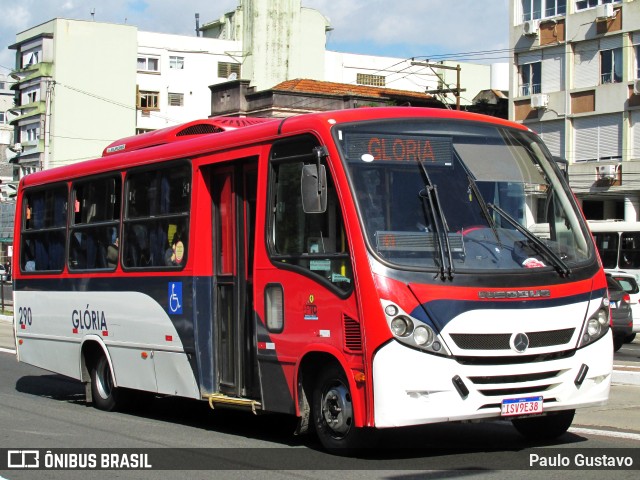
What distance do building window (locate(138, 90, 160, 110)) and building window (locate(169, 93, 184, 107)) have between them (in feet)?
3.41

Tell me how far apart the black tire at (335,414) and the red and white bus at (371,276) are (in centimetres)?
2

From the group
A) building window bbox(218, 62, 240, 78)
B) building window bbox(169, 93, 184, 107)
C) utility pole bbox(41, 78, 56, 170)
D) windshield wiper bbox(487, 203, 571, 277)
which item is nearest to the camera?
windshield wiper bbox(487, 203, 571, 277)

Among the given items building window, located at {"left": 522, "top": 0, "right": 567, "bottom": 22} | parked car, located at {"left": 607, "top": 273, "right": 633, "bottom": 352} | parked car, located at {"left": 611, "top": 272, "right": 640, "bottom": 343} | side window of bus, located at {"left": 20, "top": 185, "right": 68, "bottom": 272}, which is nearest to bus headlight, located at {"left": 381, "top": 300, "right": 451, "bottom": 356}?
side window of bus, located at {"left": 20, "top": 185, "right": 68, "bottom": 272}

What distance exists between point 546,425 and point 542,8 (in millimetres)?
37223

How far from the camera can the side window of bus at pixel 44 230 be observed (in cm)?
1468

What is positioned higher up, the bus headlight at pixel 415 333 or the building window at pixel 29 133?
the building window at pixel 29 133

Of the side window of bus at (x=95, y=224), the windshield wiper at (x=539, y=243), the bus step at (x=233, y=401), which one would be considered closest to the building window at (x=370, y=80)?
the side window of bus at (x=95, y=224)

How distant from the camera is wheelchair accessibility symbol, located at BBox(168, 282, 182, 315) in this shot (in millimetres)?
11742

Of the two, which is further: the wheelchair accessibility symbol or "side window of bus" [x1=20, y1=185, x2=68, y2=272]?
"side window of bus" [x1=20, y1=185, x2=68, y2=272]

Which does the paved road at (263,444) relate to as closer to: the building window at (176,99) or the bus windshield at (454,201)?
the bus windshield at (454,201)

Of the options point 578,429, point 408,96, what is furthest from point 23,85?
A: point 578,429

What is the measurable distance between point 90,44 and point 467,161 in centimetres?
6502

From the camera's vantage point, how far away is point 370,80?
82.3m

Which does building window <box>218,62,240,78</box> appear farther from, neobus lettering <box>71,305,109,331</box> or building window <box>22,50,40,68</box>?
neobus lettering <box>71,305,109,331</box>
